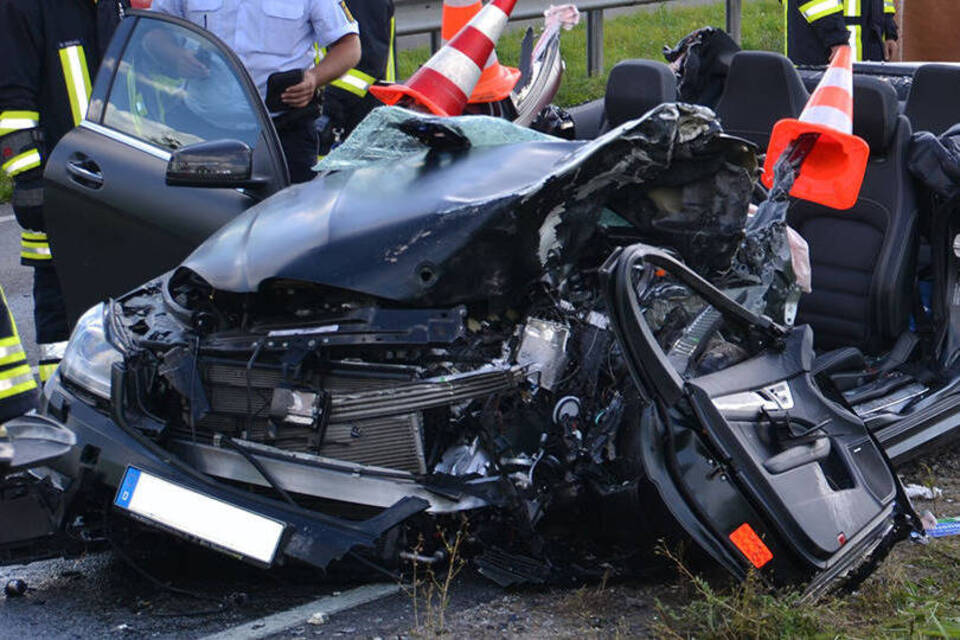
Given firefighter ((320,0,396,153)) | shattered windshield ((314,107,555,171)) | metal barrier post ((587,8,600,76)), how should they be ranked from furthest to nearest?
metal barrier post ((587,8,600,76))
firefighter ((320,0,396,153))
shattered windshield ((314,107,555,171))

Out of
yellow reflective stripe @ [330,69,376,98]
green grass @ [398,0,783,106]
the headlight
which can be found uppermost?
yellow reflective stripe @ [330,69,376,98]

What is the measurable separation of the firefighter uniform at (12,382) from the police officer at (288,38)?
112 inches

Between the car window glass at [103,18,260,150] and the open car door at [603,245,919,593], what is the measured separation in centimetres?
188

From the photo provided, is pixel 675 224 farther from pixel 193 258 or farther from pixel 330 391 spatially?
pixel 193 258

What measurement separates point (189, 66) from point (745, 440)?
2.66 meters

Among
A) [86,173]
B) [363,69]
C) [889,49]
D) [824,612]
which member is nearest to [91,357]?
[86,173]

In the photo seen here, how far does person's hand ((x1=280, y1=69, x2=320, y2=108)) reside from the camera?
640 cm

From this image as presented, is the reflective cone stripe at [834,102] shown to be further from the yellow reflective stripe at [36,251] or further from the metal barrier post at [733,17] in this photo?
the metal barrier post at [733,17]

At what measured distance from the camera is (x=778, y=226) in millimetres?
4688

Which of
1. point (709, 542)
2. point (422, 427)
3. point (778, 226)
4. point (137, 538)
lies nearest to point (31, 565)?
point (137, 538)

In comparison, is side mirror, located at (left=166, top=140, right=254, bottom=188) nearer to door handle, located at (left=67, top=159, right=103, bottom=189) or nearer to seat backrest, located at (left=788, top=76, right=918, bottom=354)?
door handle, located at (left=67, top=159, right=103, bottom=189)

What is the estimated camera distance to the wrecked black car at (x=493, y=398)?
3.85m

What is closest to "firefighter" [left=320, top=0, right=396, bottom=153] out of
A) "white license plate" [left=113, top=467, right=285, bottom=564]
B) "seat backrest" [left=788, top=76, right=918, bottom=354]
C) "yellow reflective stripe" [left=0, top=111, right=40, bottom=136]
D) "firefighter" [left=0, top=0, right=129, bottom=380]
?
"firefighter" [left=0, top=0, right=129, bottom=380]

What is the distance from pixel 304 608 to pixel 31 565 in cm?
101
